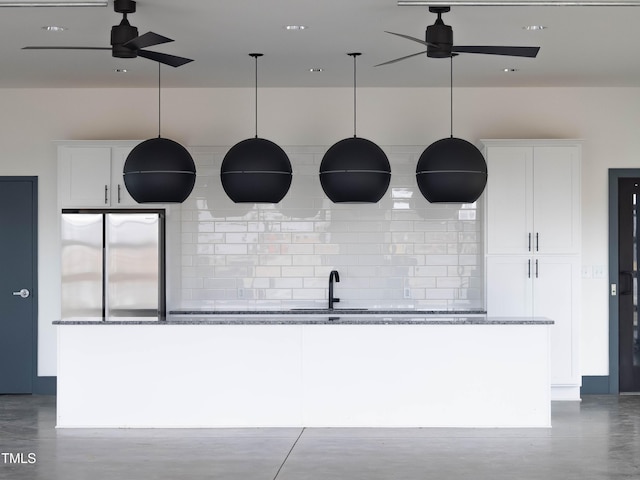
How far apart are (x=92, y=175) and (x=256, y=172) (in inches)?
102

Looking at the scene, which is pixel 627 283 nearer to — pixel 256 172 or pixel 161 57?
pixel 256 172

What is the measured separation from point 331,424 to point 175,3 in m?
3.31

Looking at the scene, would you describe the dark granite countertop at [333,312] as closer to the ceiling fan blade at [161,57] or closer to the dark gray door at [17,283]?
the dark gray door at [17,283]

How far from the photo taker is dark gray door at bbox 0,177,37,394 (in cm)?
873

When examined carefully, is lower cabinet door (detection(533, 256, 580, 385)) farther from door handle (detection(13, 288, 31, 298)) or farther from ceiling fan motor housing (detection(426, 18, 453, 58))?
door handle (detection(13, 288, 31, 298))

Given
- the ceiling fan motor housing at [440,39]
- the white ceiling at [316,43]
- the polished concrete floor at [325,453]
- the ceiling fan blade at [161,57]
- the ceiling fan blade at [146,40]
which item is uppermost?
the white ceiling at [316,43]

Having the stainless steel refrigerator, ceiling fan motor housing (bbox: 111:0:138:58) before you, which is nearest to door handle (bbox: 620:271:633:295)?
the stainless steel refrigerator

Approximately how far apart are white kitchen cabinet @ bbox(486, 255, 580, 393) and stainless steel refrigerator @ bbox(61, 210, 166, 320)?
3.07m

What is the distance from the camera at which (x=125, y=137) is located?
8.70 metres

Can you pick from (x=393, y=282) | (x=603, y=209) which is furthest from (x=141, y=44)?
(x=603, y=209)

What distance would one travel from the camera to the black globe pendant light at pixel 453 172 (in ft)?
20.2

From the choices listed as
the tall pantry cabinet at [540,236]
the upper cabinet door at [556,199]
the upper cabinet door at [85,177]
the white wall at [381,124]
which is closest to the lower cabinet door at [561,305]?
the tall pantry cabinet at [540,236]

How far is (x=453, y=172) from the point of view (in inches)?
242

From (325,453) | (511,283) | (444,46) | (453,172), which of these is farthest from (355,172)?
(511,283)
